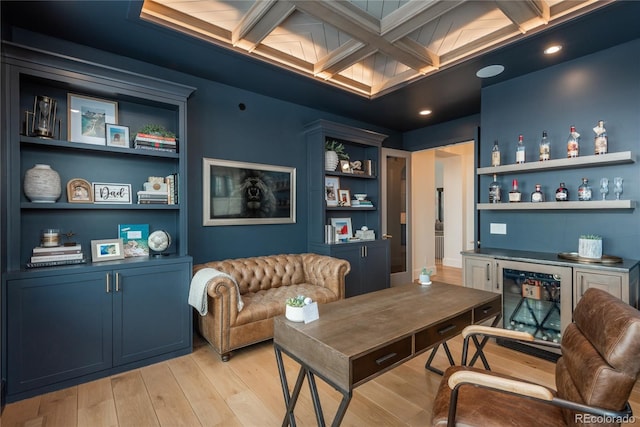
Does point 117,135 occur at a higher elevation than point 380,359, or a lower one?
higher

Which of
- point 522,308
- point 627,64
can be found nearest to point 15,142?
point 522,308

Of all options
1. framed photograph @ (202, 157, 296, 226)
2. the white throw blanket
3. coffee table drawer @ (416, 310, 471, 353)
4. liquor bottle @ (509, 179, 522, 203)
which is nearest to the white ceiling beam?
liquor bottle @ (509, 179, 522, 203)

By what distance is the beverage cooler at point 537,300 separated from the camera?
8.63 feet

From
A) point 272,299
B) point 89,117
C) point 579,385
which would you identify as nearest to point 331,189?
point 272,299

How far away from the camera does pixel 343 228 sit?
4590 millimetres

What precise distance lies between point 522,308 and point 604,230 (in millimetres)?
1035

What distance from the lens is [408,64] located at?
3.10 metres

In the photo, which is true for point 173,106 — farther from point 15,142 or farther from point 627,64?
point 627,64

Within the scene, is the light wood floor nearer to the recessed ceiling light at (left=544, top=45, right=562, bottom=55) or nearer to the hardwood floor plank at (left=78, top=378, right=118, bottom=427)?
the hardwood floor plank at (left=78, top=378, right=118, bottom=427)

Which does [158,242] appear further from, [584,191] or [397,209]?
[584,191]

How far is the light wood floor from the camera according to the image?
6.38 ft

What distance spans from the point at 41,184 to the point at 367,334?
8.91ft

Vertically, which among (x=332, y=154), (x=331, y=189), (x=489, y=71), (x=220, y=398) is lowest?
(x=220, y=398)

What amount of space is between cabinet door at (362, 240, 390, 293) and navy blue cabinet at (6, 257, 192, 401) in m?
2.41
